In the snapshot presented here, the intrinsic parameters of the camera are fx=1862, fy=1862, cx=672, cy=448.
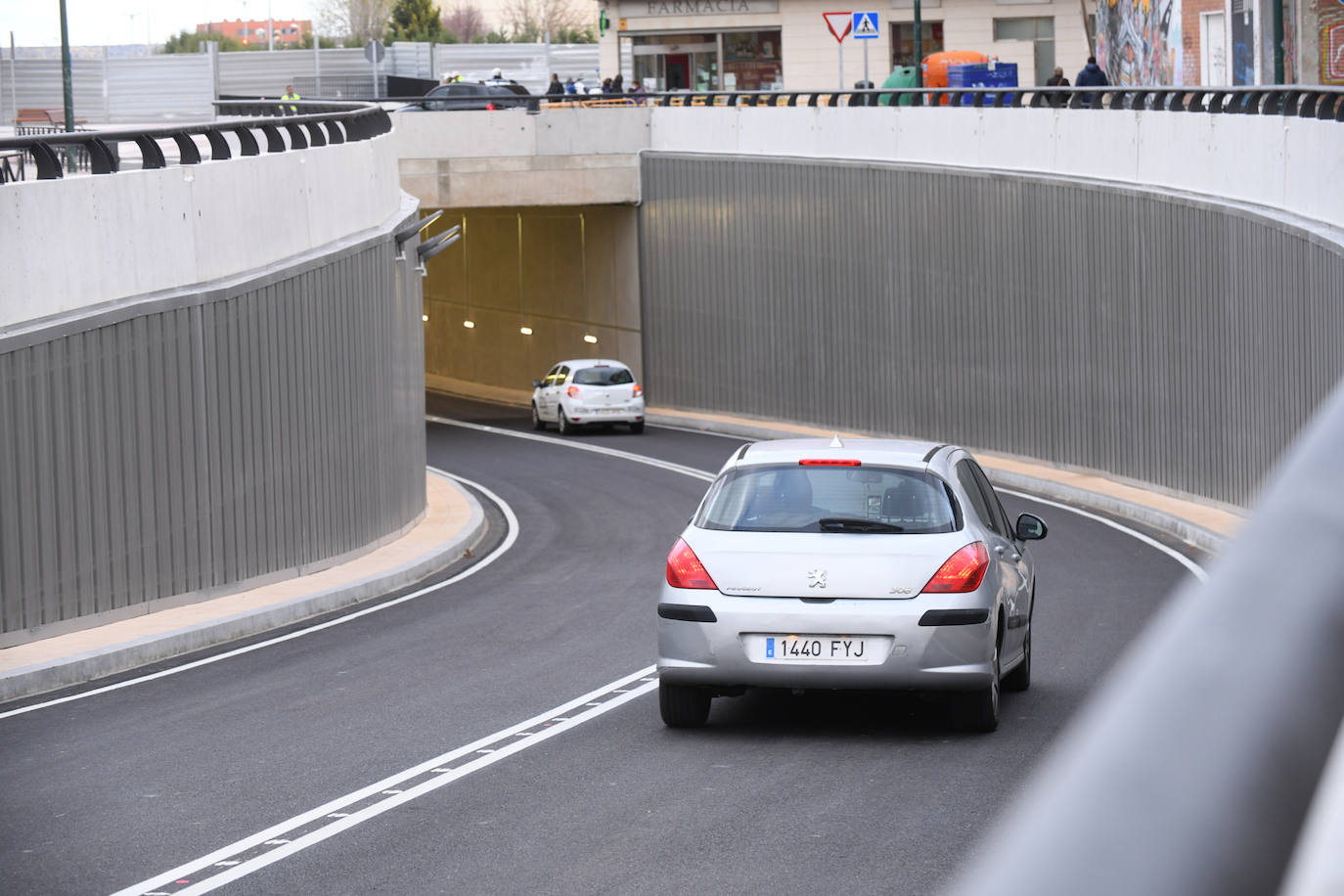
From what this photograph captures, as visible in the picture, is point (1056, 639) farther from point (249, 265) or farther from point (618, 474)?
point (618, 474)

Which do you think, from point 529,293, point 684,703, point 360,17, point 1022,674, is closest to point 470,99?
point 529,293

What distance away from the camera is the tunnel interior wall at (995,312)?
22.8 meters

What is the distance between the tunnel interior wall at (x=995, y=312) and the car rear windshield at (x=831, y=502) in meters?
10.1

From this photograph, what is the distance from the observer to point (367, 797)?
8.97 metres

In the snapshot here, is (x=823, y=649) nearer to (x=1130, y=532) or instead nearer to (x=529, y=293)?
(x=1130, y=532)

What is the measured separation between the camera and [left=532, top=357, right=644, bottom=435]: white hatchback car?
37.8 meters

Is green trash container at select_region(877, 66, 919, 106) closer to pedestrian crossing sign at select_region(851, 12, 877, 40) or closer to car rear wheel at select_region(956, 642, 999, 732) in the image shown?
pedestrian crossing sign at select_region(851, 12, 877, 40)

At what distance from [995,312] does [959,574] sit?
73.5 ft

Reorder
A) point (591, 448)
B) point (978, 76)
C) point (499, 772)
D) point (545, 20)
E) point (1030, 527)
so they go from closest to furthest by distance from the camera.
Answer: point (499, 772), point (1030, 527), point (591, 448), point (978, 76), point (545, 20)

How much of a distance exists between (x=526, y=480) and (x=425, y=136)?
46.6ft

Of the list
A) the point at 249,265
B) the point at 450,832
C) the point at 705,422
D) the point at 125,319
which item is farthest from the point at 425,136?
the point at 450,832

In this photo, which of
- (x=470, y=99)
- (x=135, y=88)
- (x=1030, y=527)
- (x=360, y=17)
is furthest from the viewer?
(x=360, y=17)

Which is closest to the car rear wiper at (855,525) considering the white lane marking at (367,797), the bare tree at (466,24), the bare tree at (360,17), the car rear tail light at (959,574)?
the car rear tail light at (959,574)

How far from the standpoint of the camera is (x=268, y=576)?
18266mm
